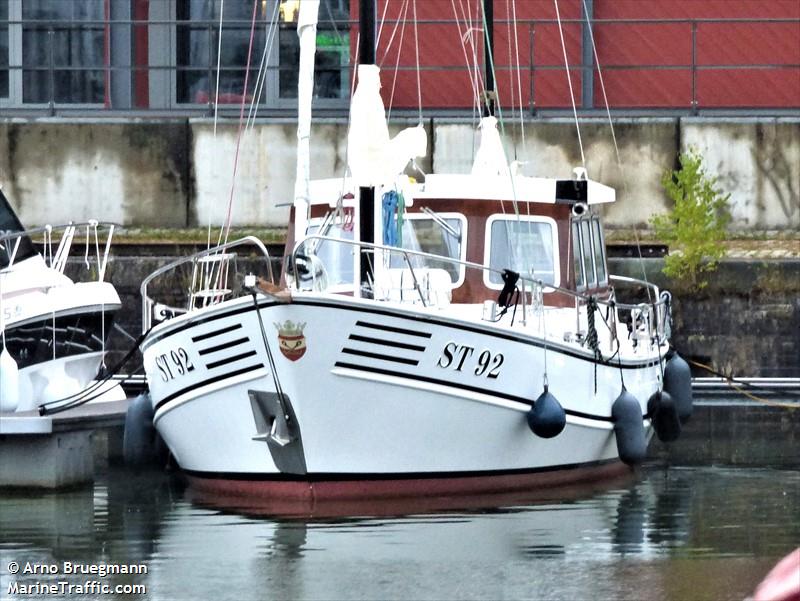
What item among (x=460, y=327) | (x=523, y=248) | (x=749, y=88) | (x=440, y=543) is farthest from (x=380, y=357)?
(x=749, y=88)

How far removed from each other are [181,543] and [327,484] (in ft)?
5.22

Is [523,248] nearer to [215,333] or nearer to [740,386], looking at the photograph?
[215,333]

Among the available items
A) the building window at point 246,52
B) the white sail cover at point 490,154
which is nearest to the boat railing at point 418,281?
the white sail cover at point 490,154

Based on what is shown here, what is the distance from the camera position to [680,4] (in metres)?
22.7

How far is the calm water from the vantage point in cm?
1050

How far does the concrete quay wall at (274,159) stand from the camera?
20.4 metres

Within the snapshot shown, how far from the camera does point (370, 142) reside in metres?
13.5

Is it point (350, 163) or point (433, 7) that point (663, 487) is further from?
point (433, 7)

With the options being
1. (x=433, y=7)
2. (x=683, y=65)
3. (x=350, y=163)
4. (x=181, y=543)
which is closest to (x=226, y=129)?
(x=433, y=7)

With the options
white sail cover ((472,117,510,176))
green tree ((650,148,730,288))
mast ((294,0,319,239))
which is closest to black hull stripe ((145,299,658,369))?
mast ((294,0,319,239))

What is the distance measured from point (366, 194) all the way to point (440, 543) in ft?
9.47

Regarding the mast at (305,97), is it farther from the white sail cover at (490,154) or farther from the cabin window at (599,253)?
the cabin window at (599,253)

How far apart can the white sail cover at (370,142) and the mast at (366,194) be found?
0.16 metres

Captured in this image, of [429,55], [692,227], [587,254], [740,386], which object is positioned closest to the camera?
[587,254]
